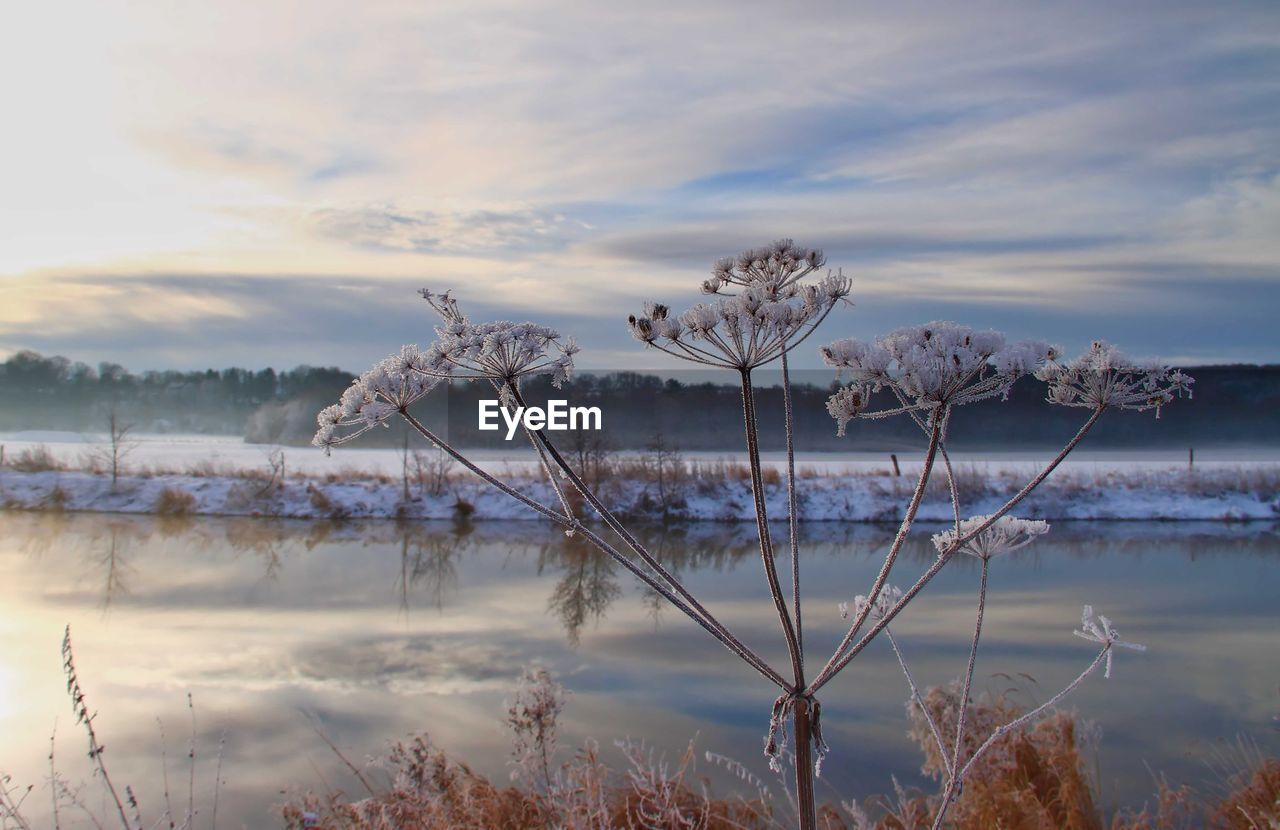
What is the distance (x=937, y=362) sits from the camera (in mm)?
1759

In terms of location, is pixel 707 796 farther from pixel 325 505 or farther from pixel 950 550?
pixel 325 505

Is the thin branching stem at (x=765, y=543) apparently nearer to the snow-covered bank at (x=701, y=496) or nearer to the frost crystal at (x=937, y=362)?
the frost crystal at (x=937, y=362)

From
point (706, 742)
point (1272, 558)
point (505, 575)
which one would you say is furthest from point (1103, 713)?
point (1272, 558)

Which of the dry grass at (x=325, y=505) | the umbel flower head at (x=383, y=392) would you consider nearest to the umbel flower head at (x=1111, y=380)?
the umbel flower head at (x=383, y=392)

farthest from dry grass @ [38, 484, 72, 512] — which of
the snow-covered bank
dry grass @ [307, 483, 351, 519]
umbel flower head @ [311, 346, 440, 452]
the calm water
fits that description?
umbel flower head @ [311, 346, 440, 452]

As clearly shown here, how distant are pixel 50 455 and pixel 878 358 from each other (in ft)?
92.8

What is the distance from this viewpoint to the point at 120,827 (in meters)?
5.97

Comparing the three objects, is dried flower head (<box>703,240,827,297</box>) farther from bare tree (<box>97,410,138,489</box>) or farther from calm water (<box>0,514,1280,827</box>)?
bare tree (<box>97,410,138,489</box>)

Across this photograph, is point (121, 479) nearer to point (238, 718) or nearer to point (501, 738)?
point (238, 718)

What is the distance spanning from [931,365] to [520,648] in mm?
9642

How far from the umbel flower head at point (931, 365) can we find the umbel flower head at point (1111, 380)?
6cm

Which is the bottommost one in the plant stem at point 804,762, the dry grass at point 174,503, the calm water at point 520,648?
the calm water at point 520,648

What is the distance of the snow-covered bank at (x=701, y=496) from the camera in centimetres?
2061

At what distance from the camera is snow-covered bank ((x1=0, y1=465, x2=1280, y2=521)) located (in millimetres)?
20609
